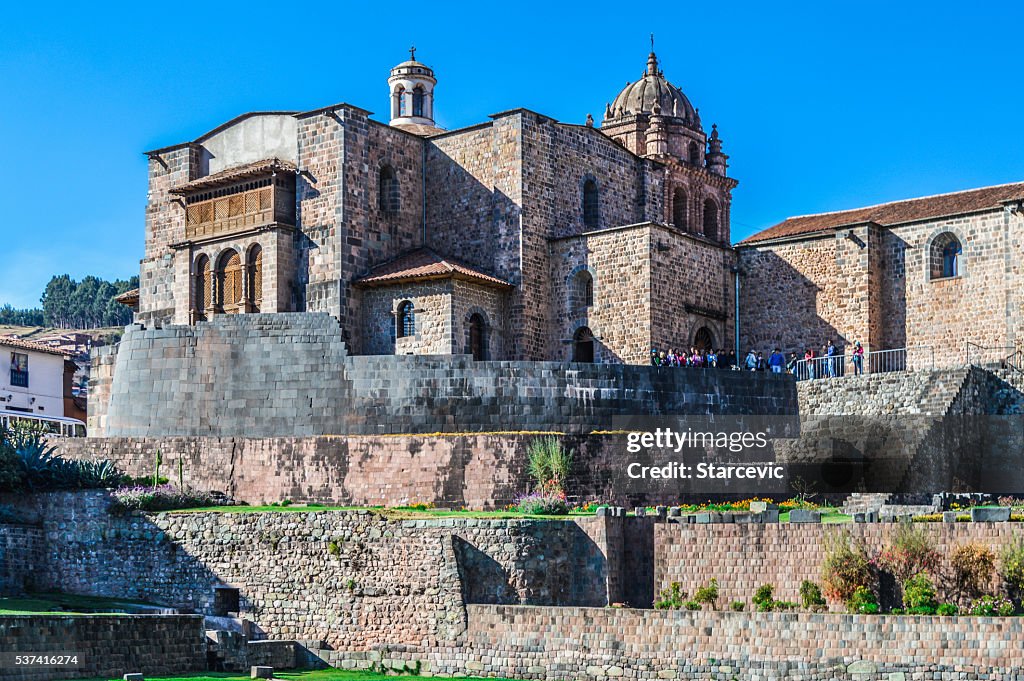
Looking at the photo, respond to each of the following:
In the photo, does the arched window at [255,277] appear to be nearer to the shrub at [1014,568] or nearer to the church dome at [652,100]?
the church dome at [652,100]

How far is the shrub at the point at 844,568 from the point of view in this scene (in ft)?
93.3

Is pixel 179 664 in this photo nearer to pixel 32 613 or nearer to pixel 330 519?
→ pixel 32 613

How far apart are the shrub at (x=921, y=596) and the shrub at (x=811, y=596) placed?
152 centimetres

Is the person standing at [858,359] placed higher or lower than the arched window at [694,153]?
lower

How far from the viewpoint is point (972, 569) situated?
1088 inches

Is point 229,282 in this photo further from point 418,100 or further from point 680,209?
point 680,209

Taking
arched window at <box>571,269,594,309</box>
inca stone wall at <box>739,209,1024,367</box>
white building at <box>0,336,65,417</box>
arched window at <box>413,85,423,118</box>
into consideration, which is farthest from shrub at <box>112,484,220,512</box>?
white building at <box>0,336,65,417</box>

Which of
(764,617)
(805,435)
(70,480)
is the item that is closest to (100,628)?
(70,480)

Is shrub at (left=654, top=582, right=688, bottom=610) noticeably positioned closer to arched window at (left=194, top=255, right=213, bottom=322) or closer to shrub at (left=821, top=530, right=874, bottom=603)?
shrub at (left=821, top=530, right=874, bottom=603)

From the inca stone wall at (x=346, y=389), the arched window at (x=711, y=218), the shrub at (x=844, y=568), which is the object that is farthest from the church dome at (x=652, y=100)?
the shrub at (x=844, y=568)

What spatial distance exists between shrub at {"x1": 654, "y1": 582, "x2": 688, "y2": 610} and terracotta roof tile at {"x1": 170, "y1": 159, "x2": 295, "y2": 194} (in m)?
20.3

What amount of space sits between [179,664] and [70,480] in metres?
8.41

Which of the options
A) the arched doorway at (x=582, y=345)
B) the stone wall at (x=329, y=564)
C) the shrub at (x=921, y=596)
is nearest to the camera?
the shrub at (x=921, y=596)

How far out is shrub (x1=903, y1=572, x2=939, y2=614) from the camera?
1091 inches
